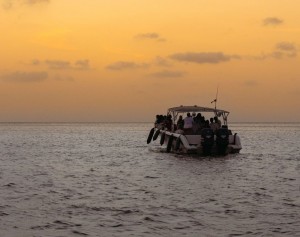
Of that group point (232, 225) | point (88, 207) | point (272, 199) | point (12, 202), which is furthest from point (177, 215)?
point (12, 202)

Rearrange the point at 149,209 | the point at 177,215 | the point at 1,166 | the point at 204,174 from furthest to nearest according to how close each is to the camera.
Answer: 1. the point at 1,166
2. the point at 204,174
3. the point at 149,209
4. the point at 177,215

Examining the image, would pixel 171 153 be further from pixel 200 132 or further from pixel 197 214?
pixel 197 214

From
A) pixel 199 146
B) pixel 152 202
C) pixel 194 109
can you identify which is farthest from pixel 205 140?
pixel 152 202

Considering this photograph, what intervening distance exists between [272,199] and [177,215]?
4.46 meters

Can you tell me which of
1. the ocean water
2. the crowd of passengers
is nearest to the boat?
the crowd of passengers

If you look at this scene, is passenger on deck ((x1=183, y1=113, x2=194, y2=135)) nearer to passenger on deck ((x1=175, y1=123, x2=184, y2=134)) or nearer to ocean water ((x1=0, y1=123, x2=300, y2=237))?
passenger on deck ((x1=175, y1=123, x2=184, y2=134))

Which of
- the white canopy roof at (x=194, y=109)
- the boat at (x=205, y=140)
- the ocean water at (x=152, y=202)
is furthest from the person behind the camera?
the white canopy roof at (x=194, y=109)

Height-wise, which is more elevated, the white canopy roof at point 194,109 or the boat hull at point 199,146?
the white canopy roof at point 194,109

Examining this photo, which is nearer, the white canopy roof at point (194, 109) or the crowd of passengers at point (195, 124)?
the crowd of passengers at point (195, 124)

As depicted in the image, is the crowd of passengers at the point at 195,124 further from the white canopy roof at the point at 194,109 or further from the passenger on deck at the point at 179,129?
the white canopy roof at the point at 194,109

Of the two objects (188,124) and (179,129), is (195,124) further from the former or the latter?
(179,129)

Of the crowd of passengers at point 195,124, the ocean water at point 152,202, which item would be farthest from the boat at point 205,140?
the ocean water at point 152,202

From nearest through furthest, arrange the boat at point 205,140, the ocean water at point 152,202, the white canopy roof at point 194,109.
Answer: the ocean water at point 152,202
the boat at point 205,140
the white canopy roof at point 194,109

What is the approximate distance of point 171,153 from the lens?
37.4 m
